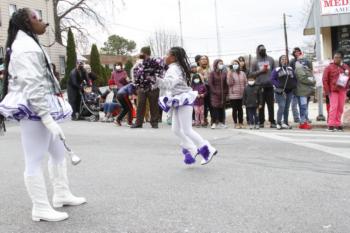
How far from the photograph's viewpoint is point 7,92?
500cm

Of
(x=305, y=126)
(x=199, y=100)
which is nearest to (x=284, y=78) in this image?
(x=305, y=126)

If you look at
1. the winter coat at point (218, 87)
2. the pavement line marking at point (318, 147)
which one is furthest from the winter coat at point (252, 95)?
the pavement line marking at point (318, 147)

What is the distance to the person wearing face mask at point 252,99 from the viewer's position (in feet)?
41.8

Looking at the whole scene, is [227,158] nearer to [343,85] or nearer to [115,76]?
[343,85]

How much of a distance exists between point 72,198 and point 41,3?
34801 mm

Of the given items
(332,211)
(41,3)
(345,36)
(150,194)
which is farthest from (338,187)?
(41,3)

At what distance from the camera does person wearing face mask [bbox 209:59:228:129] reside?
13.3 meters

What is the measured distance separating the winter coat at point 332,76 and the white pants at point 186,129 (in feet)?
18.2

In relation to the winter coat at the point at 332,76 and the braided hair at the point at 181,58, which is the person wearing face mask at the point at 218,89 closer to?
the winter coat at the point at 332,76

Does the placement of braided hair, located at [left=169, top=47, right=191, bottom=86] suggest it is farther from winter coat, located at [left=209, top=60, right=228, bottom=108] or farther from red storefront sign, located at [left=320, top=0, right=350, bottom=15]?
red storefront sign, located at [left=320, top=0, right=350, bottom=15]

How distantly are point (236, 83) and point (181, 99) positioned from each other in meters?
5.90

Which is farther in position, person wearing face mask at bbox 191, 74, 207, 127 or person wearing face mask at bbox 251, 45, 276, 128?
person wearing face mask at bbox 191, 74, 207, 127

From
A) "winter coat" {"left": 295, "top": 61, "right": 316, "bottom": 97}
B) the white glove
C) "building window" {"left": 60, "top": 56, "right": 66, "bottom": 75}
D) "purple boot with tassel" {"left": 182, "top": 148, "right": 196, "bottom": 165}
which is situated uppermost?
"building window" {"left": 60, "top": 56, "right": 66, "bottom": 75}

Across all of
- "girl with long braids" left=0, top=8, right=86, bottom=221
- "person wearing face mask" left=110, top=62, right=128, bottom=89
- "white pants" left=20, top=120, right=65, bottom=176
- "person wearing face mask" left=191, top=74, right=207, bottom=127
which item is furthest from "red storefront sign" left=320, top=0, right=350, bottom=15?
"white pants" left=20, top=120, right=65, bottom=176
